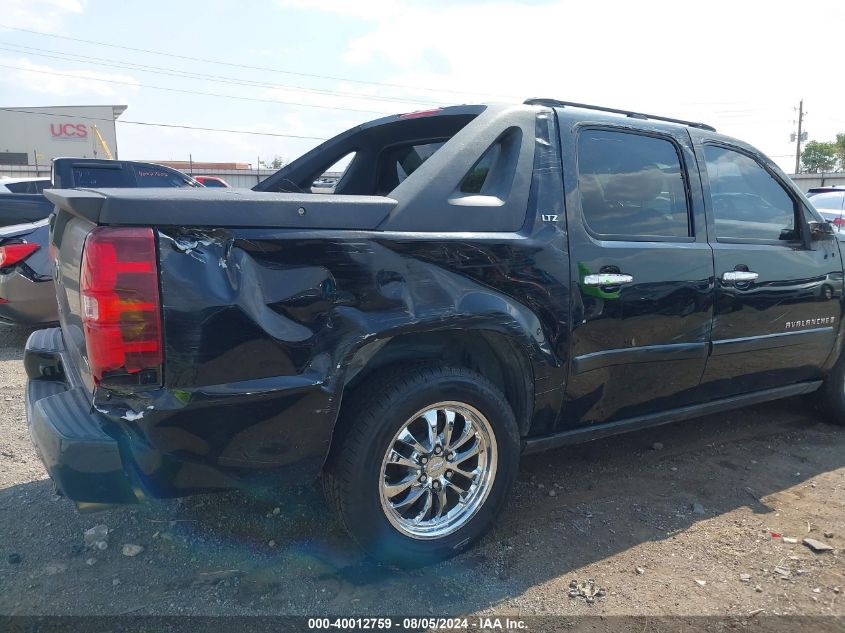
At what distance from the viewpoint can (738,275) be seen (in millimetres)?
3475

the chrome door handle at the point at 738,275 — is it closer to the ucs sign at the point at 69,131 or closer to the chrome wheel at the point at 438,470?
the chrome wheel at the point at 438,470

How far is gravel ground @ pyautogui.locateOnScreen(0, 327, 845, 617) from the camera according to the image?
2496 millimetres

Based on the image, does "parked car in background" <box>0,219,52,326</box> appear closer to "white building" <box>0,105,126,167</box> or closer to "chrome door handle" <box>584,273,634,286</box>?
"chrome door handle" <box>584,273,634,286</box>

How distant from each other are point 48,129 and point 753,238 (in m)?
54.1

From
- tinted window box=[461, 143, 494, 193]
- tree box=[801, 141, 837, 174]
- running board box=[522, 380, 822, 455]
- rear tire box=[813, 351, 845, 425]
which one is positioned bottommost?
rear tire box=[813, 351, 845, 425]

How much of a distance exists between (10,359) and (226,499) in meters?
3.82

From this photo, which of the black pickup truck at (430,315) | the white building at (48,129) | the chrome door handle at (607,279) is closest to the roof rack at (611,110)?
the black pickup truck at (430,315)

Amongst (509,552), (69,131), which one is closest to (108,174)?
(509,552)

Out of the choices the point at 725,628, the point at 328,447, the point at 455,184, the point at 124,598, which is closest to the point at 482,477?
the point at 328,447

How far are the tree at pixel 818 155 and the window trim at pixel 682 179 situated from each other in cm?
6800

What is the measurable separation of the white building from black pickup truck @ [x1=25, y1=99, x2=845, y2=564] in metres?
49.6

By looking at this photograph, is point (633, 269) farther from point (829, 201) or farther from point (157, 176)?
point (829, 201)

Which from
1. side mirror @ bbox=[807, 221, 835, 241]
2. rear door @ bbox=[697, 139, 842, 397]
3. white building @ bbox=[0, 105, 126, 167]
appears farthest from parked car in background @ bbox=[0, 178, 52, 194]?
white building @ bbox=[0, 105, 126, 167]

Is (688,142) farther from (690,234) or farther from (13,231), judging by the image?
(13,231)
